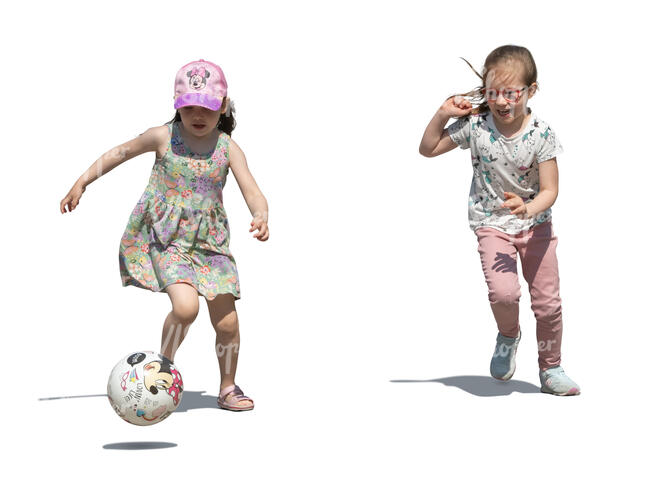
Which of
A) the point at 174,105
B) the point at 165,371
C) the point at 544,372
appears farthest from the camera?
the point at 544,372

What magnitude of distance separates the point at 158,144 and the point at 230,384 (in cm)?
171

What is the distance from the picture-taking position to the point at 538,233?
411 inches

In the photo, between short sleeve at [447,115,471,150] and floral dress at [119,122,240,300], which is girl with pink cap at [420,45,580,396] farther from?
floral dress at [119,122,240,300]

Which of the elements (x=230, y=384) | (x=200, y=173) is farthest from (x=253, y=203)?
(x=230, y=384)

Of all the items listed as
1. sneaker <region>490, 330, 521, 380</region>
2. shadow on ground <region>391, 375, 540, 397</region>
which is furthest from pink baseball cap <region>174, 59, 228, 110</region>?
sneaker <region>490, 330, 521, 380</region>

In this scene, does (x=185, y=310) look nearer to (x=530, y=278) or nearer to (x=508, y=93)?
(x=530, y=278)

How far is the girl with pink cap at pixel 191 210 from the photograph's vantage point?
983 cm

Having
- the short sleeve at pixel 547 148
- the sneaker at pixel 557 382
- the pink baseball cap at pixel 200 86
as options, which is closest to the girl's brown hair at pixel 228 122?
the pink baseball cap at pixel 200 86

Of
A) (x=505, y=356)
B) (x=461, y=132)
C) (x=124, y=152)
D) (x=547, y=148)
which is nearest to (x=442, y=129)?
(x=461, y=132)

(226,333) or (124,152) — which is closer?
(124,152)

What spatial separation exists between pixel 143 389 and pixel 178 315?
0.78 metres

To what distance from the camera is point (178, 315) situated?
31.9ft

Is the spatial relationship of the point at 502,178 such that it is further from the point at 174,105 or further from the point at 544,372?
the point at 174,105

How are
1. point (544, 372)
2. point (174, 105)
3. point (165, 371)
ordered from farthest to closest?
point (544, 372) → point (174, 105) → point (165, 371)
